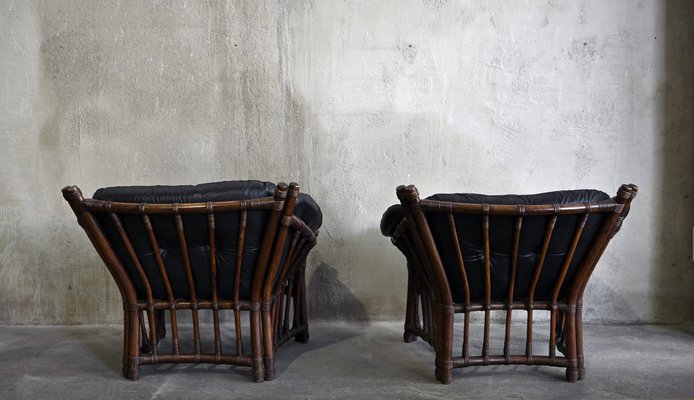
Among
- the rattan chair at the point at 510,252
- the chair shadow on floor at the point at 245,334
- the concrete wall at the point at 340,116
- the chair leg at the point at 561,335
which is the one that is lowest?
the chair shadow on floor at the point at 245,334

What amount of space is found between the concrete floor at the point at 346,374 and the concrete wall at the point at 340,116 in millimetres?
476

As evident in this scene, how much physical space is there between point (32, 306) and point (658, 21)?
3.79 meters

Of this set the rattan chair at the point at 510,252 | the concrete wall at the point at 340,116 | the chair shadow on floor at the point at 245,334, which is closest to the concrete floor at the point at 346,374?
the chair shadow on floor at the point at 245,334

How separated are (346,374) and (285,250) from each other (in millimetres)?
567

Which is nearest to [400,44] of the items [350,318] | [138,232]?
[350,318]

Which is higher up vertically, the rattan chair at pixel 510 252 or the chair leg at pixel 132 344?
the rattan chair at pixel 510 252

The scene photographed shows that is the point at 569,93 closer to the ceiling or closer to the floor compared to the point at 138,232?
closer to the ceiling

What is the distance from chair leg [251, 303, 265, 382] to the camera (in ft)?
7.71

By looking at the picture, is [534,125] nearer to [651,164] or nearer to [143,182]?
[651,164]

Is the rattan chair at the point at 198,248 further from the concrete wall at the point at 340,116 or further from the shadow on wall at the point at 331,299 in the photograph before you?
the concrete wall at the point at 340,116

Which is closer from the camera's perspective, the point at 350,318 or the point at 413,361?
the point at 413,361

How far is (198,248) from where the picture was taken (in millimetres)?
2271

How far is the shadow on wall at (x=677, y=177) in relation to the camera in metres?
3.30

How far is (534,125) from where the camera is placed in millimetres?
3363
